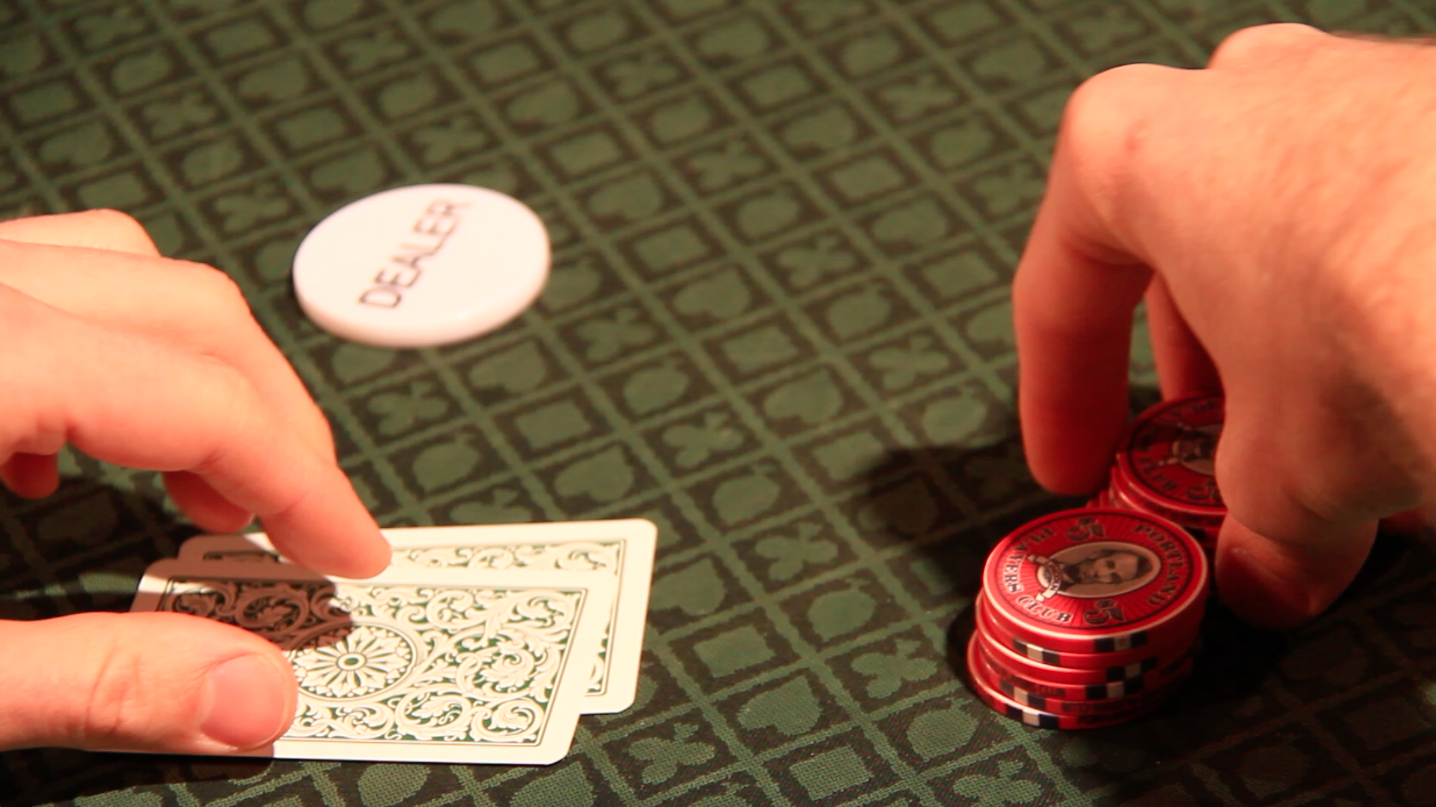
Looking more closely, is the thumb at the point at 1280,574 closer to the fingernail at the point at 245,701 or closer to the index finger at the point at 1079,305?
the index finger at the point at 1079,305

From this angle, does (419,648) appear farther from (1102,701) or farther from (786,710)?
(1102,701)

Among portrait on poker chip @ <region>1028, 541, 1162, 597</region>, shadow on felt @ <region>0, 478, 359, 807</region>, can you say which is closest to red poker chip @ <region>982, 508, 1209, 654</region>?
portrait on poker chip @ <region>1028, 541, 1162, 597</region>

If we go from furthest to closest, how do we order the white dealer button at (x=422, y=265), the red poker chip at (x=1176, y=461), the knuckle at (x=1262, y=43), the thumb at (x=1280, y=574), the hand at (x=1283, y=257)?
1. the white dealer button at (x=422, y=265)
2. the red poker chip at (x=1176, y=461)
3. the thumb at (x=1280, y=574)
4. the knuckle at (x=1262, y=43)
5. the hand at (x=1283, y=257)

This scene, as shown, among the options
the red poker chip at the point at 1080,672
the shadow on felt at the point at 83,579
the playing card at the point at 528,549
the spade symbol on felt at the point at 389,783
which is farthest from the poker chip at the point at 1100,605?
the shadow on felt at the point at 83,579

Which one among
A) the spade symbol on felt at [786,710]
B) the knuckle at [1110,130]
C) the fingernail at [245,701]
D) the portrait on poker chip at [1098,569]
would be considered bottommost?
the spade symbol on felt at [786,710]

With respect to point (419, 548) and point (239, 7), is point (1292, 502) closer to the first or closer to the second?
point (419, 548)

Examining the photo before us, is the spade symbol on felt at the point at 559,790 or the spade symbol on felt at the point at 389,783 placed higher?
the spade symbol on felt at the point at 389,783

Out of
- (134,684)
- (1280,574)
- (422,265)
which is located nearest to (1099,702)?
(1280,574)
